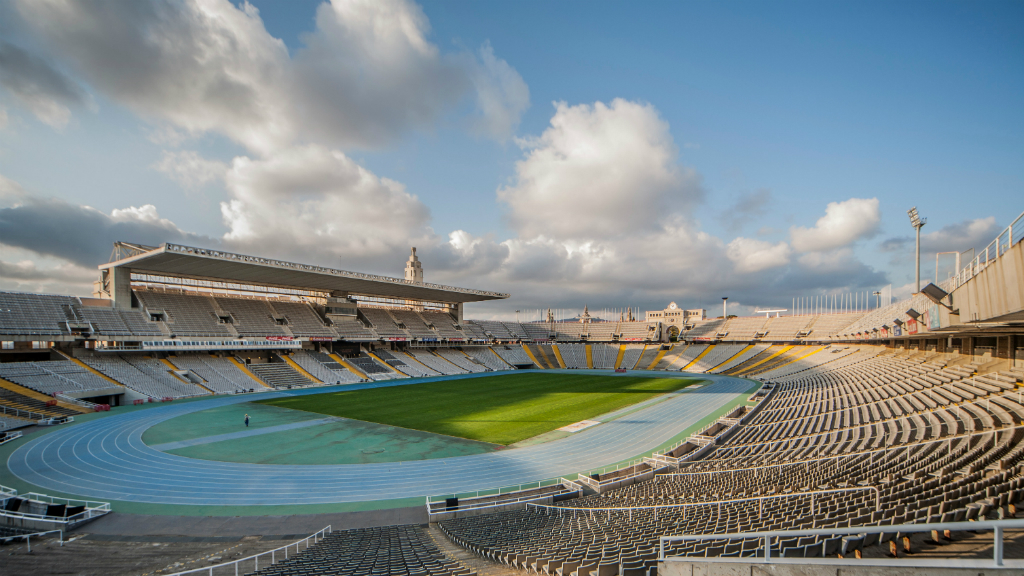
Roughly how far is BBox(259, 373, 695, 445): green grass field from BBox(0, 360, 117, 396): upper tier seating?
479 inches

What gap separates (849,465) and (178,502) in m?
21.3

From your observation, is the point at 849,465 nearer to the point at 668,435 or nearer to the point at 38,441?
the point at 668,435

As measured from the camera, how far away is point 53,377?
31.8m

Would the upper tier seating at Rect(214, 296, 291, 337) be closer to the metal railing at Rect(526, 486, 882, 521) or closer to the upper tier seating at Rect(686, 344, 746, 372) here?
the metal railing at Rect(526, 486, 882, 521)

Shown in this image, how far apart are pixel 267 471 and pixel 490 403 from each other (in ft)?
61.6

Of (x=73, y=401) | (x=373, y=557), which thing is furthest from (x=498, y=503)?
(x=73, y=401)

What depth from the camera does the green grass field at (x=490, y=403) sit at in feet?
87.6

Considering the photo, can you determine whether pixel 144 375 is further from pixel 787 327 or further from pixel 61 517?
pixel 787 327

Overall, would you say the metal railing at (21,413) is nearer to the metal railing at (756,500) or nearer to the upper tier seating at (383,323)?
the metal railing at (756,500)

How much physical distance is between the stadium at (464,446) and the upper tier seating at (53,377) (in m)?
0.17

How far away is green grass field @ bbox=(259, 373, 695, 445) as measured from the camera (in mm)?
26703

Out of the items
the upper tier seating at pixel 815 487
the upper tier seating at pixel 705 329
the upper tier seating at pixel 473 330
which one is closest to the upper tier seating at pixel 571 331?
the upper tier seating at pixel 473 330

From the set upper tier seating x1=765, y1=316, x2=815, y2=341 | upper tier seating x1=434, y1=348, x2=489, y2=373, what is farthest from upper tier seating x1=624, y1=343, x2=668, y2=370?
upper tier seating x1=434, y1=348, x2=489, y2=373

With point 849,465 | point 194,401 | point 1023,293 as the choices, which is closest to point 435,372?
point 194,401
